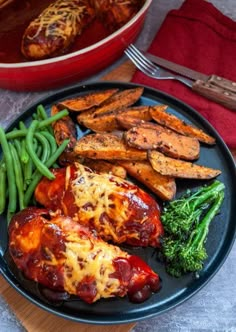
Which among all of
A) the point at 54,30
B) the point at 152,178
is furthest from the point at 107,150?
the point at 54,30

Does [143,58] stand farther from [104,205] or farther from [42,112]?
[104,205]

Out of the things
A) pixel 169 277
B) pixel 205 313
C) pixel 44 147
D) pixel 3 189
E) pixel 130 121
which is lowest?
pixel 205 313

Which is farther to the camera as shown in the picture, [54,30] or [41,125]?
[54,30]

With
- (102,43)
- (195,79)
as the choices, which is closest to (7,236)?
(102,43)

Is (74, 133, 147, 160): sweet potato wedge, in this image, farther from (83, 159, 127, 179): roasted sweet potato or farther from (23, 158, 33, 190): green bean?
(23, 158, 33, 190): green bean

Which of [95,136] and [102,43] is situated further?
[102,43]

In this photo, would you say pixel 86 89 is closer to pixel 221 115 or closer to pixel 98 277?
pixel 221 115

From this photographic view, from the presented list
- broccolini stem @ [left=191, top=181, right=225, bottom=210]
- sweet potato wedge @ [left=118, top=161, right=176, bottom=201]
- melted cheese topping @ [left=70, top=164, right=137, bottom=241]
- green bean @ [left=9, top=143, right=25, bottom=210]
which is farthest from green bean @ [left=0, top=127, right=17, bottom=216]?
broccolini stem @ [left=191, top=181, right=225, bottom=210]

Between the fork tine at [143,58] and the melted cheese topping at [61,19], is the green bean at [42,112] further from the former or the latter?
the fork tine at [143,58]
